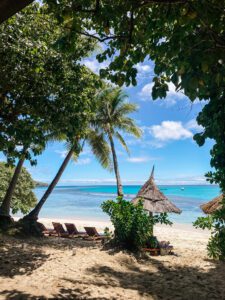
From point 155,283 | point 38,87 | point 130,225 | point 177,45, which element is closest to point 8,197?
point 130,225

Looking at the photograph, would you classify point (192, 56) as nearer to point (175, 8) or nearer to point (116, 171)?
point (175, 8)

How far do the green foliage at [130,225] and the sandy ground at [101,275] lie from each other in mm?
716

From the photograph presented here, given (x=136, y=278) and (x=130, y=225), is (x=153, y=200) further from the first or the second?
(x=136, y=278)

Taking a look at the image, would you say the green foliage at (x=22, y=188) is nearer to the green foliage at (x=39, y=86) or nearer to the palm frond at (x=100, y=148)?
the palm frond at (x=100, y=148)

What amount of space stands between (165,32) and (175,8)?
470 millimetres

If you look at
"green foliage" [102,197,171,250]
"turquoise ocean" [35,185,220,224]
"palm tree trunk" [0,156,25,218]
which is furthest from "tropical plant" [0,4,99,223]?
"turquoise ocean" [35,185,220,224]

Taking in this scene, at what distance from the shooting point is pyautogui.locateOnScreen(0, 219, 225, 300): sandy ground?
731 centimetres

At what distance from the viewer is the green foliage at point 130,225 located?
1278 centimetres

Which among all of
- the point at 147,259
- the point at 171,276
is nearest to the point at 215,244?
the point at 171,276

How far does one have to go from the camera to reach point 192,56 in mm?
2805

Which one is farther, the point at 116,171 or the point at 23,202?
the point at 23,202

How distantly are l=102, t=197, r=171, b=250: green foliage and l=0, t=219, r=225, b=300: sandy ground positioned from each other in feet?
2.35

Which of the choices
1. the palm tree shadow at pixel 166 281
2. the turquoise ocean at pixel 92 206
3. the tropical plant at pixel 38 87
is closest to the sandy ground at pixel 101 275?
the palm tree shadow at pixel 166 281

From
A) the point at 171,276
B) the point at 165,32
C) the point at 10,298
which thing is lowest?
the point at 171,276
